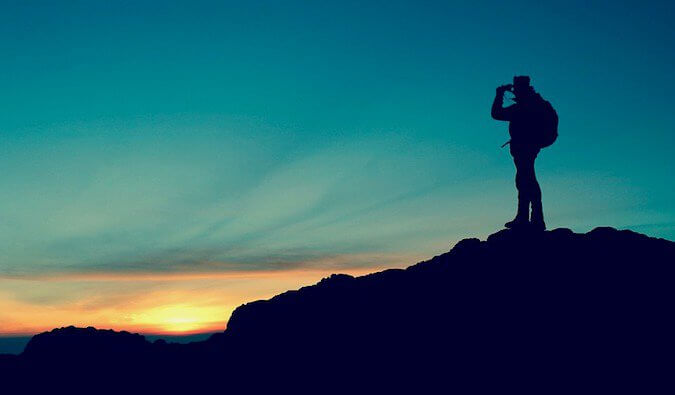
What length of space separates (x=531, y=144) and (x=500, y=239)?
11.2ft

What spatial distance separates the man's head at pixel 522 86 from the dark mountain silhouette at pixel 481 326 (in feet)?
15.7

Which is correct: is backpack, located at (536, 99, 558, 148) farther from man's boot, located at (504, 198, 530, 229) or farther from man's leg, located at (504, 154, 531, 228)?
man's boot, located at (504, 198, 530, 229)

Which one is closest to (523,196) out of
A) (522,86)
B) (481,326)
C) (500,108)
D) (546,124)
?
(546,124)

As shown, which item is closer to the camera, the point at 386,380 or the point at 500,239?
the point at 386,380

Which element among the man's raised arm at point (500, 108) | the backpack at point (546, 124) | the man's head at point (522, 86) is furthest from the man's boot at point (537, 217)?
the man's head at point (522, 86)

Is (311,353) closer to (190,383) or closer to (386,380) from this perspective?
(386,380)

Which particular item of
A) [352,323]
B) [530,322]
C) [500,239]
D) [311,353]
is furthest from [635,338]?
[311,353]

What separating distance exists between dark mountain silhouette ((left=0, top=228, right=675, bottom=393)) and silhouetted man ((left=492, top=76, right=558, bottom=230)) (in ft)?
3.02

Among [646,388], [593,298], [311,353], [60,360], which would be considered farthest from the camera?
[60,360]

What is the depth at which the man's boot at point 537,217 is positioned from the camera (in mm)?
17587

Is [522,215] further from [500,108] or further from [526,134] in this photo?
[500,108]

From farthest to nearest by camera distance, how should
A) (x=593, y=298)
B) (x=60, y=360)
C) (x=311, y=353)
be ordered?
(x=60, y=360), (x=311, y=353), (x=593, y=298)

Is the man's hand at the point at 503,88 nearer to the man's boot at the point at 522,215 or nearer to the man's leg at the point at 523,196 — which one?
the man's leg at the point at 523,196

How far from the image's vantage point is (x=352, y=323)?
1708 cm
